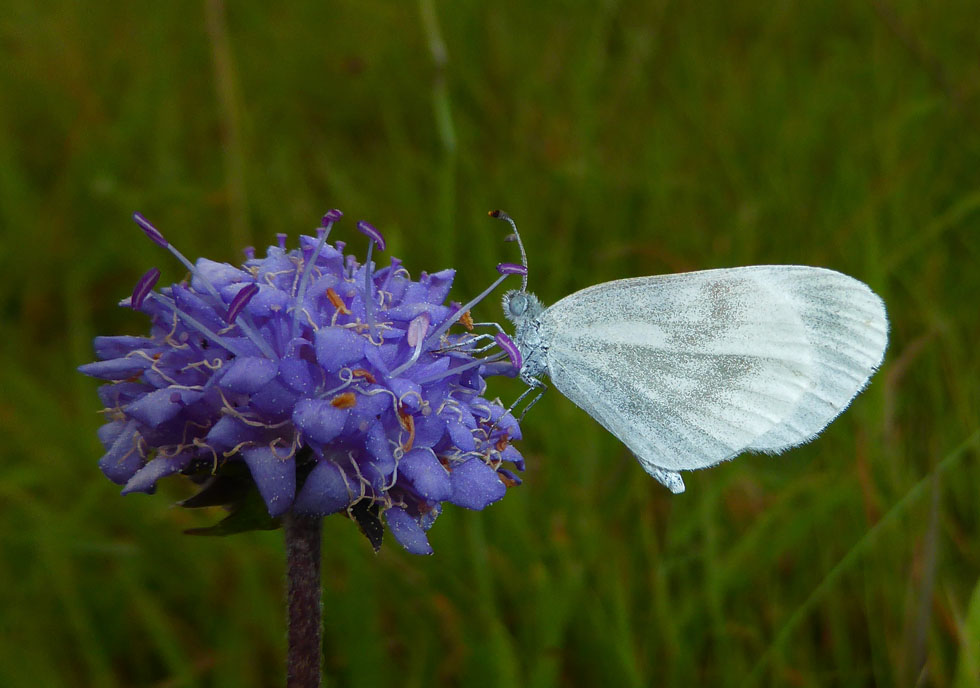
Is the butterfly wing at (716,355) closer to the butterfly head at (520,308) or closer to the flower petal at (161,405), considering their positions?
the butterfly head at (520,308)

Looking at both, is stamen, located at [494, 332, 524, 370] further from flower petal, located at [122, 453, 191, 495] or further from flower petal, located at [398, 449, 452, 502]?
flower petal, located at [122, 453, 191, 495]

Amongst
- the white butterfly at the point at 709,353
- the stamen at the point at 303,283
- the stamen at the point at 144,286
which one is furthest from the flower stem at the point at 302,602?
the white butterfly at the point at 709,353

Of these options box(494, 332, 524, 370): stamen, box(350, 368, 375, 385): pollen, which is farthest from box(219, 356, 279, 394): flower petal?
box(494, 332, 524, 370): stamen

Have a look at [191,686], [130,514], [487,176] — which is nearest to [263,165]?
[487,176]

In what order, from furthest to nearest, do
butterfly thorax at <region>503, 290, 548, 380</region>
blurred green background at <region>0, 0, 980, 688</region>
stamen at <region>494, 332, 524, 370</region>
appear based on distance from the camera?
1. blurred green background at <region>0, 0, 980, 688</region>
2. butterfly thorax at <region>503, 290, 548, 380</region>
3. stamen at <region>494, 332, 524, 370</region>

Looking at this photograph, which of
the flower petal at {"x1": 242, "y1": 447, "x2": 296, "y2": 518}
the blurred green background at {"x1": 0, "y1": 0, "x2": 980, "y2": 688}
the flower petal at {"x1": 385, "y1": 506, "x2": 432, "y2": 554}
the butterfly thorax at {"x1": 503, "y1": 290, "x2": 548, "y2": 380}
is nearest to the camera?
the flower petal at {"x1": 242, "y1": 447, "x2": 296, "y2": 518}

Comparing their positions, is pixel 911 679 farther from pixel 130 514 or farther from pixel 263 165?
pixel 263 165

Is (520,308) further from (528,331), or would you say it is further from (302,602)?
(302,602)
